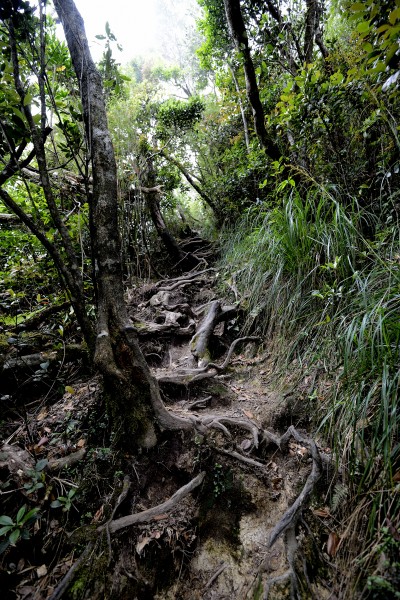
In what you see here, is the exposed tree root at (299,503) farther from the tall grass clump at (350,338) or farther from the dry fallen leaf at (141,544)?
the dry fallen leaf at (141,544)

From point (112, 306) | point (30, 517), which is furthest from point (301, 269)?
point (30, 517)

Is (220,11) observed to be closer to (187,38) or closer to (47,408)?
(47,408)

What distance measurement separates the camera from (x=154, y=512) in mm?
1429

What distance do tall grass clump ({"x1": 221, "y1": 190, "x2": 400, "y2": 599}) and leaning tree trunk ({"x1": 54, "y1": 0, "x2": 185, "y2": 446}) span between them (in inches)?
41.0

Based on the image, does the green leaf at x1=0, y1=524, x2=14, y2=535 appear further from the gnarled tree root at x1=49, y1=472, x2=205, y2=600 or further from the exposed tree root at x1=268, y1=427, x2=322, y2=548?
the exposed tree root at x1=268, y1=427, x2=322, y2=548

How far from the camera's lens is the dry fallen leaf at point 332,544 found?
117 cm

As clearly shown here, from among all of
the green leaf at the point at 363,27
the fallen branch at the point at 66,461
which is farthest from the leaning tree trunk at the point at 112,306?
the green leaf at the point at 363,27

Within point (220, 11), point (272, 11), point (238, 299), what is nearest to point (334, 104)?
point (238, 299)

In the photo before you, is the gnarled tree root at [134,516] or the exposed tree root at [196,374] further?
the exposed tree root at [196,374]

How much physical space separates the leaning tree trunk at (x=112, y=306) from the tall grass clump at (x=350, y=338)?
104 centimetres

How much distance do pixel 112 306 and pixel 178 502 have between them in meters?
1.20

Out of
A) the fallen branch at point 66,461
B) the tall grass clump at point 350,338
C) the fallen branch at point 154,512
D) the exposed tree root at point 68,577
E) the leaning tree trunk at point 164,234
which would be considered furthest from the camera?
the leaning tree trunk at point 164,234

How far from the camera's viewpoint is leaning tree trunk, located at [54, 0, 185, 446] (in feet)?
5.33

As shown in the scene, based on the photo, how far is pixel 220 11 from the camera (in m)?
5.45
